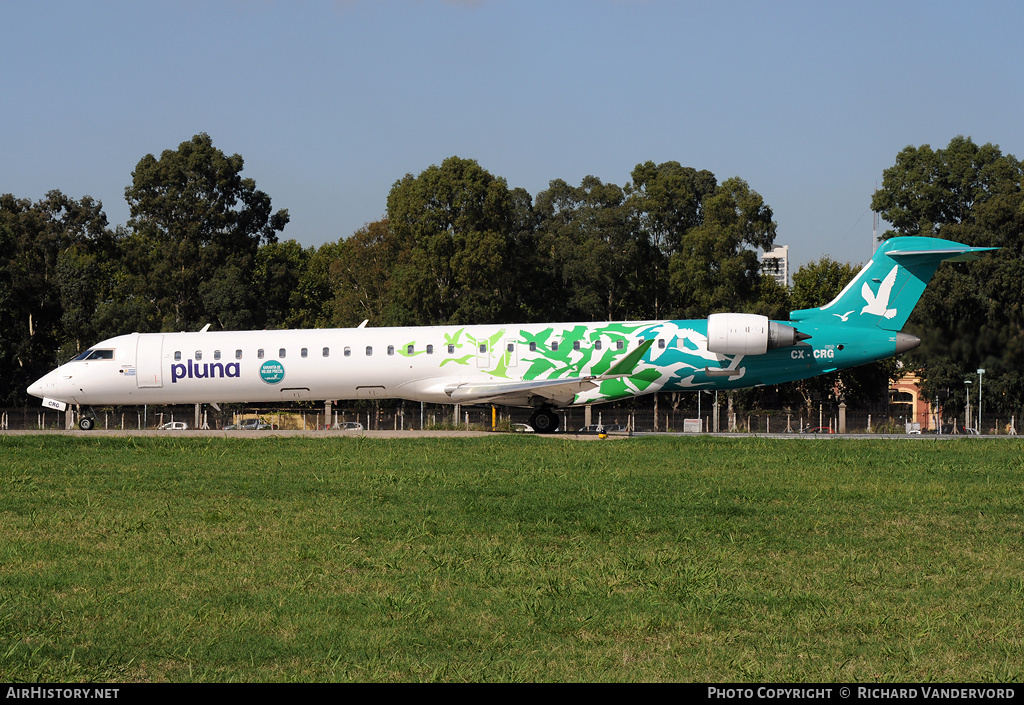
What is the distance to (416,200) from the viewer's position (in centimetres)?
6122

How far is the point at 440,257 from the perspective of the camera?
6019 cm

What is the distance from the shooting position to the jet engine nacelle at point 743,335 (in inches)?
1146

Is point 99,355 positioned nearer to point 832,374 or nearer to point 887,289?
point 887,289

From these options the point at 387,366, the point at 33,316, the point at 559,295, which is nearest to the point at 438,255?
the point at 559,295

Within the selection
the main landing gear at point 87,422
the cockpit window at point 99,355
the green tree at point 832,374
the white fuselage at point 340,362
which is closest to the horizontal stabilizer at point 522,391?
the white fuselage at point 340,362

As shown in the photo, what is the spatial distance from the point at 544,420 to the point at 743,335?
6.17 meters

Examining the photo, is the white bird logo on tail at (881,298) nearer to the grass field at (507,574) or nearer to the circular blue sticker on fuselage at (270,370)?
the grass field at (507,574)

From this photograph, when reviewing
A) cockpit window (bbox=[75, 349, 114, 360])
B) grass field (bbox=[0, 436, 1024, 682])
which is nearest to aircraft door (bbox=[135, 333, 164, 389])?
cockpit window (bbox=[75, 349, 114, 360])

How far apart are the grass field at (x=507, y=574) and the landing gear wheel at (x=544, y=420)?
12165 millimetres

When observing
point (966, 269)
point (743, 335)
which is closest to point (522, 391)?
point (743, 335)

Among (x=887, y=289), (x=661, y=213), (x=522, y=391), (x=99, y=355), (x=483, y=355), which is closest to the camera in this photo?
(x=522, y=391)

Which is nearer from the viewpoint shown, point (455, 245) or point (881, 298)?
point (881, 298)

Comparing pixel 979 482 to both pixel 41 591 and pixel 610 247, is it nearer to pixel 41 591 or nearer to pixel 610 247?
pixel 41 591

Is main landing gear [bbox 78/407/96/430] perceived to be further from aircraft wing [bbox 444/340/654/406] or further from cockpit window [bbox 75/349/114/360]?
aircraft wing [bbox 444/340/654/406]
